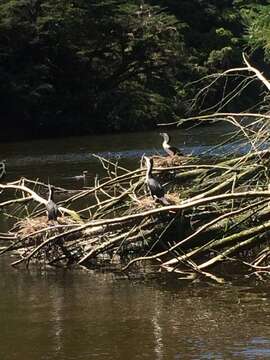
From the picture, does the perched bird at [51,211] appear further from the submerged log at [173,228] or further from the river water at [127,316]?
the river water at [127,316]

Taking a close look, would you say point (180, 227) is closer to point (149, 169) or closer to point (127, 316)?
point (149, 169)

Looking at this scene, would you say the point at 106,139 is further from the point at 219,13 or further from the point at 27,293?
the point at 27,293

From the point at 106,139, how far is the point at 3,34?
25.5 ft

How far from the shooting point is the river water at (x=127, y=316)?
20.7 ft

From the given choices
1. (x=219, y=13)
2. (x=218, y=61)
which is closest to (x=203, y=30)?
(x=219, y=13)

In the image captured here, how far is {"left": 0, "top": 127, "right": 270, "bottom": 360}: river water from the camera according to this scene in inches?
249

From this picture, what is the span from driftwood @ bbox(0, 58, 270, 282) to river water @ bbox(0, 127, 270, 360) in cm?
26

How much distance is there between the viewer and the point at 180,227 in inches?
357

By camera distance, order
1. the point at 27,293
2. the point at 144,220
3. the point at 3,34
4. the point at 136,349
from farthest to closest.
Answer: the point at 3,34 → the point at 144,220 → the point at 27,293 → the point at 136,349

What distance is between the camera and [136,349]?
634 cm

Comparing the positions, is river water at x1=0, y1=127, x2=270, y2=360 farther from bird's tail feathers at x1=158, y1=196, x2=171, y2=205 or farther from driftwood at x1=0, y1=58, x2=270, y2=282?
bird's tail feathers at x1=158, y1=196, x2=171, y2=205

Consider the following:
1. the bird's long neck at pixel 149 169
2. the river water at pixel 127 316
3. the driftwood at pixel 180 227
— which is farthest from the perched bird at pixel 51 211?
the bird's long neck at pixel 149 169

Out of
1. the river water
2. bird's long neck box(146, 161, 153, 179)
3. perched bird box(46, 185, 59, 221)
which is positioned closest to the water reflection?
the river water

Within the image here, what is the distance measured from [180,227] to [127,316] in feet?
6.57
